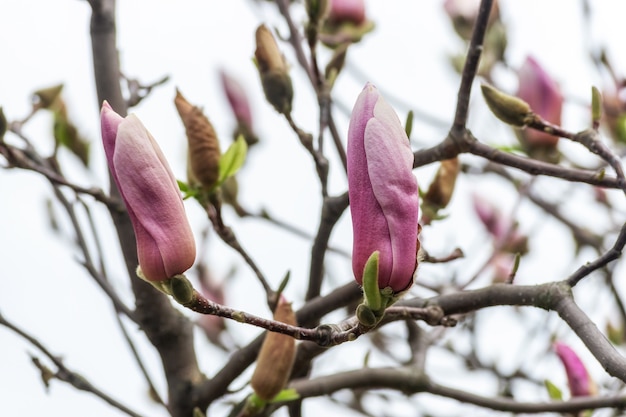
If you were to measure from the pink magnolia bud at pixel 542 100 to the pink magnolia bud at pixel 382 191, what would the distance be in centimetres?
45

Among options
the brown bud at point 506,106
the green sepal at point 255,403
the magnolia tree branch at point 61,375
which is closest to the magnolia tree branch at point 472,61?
the brown bud at point 506,106

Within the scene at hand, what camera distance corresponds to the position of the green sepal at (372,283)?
52cm

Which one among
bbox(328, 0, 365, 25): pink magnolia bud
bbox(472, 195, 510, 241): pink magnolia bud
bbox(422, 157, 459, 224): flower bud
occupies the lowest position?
bbox(422, 157, 459, 224): flower bud

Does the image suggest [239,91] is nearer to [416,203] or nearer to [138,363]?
[138,363]

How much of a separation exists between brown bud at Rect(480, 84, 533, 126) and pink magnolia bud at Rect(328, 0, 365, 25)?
20.5 inches

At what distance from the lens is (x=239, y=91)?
1.23 meters

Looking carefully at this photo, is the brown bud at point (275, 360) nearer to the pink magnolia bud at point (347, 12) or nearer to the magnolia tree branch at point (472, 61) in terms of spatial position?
the magnolia tree branch at point (472, 61)

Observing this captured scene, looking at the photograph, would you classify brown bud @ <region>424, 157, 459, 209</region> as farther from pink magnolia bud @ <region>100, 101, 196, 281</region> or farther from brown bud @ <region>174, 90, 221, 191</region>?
pink magnolia bud @ <region>100, 101, 196, 281</region>

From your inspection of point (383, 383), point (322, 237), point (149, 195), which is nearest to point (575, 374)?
point (383, 383)

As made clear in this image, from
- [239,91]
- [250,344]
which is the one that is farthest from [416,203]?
[239,91]

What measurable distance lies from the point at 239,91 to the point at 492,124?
754 millimetres

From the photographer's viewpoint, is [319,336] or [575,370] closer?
[319,336]

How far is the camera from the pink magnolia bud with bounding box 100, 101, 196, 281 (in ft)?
1.79

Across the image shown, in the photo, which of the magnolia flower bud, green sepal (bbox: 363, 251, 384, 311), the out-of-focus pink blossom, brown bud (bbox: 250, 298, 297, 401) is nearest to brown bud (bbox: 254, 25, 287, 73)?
the magnolia flower bud
